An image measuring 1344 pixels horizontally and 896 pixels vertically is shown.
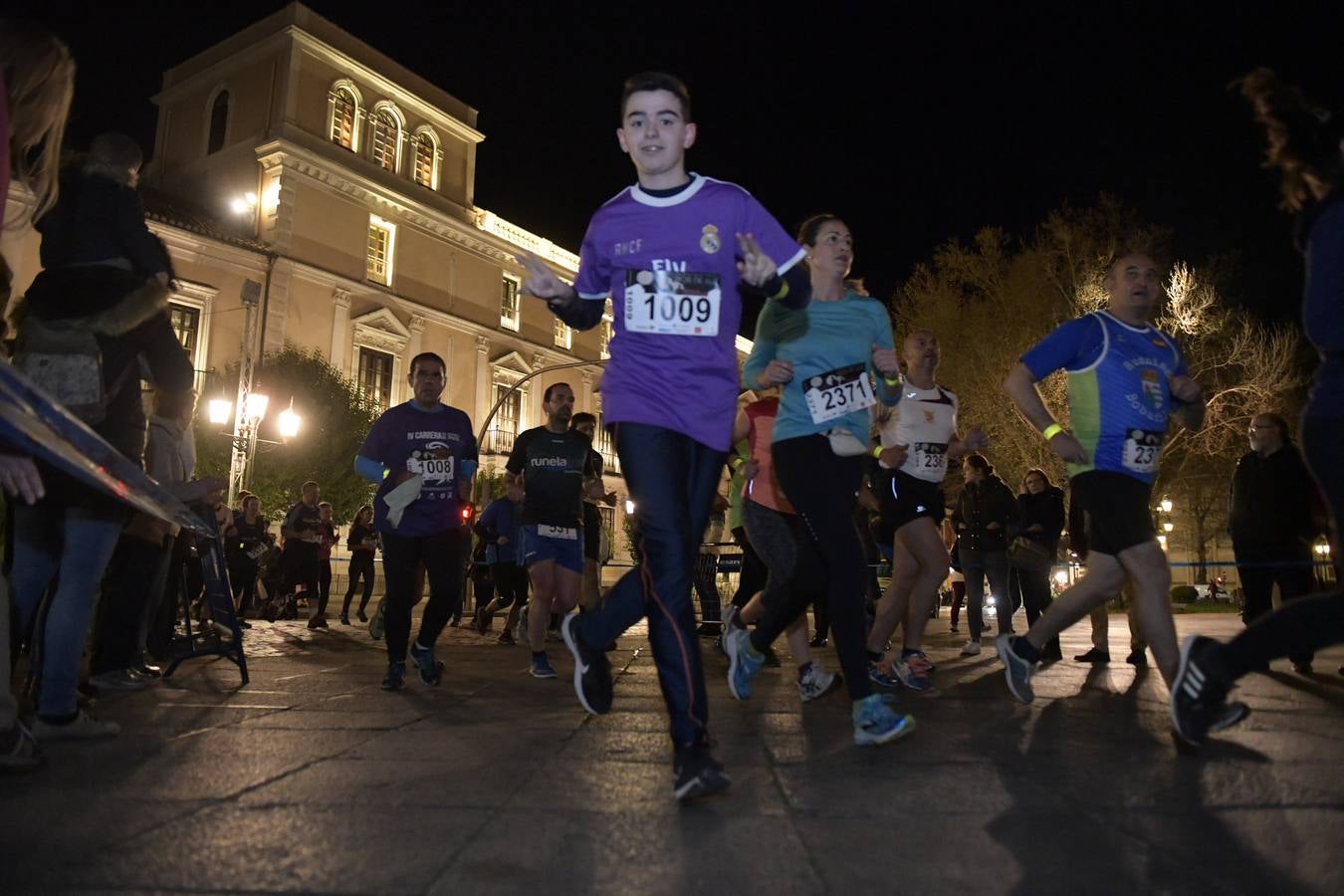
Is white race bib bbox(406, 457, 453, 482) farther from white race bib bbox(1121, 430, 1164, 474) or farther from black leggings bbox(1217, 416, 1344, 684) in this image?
black leggings bbox(1217, 416, 1344, 684)

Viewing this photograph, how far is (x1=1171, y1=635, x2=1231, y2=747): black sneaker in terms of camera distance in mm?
2973

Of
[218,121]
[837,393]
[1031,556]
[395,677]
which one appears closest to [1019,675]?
[837,393]

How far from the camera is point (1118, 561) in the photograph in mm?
4137

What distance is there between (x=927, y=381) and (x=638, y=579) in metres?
3.40

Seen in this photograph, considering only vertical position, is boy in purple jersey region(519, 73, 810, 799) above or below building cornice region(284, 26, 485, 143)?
below

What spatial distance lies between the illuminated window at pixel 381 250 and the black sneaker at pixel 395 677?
34947mm

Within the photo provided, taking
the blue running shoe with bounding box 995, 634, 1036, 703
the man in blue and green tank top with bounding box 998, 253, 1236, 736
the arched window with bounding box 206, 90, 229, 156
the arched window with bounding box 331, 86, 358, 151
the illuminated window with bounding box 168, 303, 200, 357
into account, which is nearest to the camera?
the man in blue and green tank top with bounding box 998, 253, 1236, 736

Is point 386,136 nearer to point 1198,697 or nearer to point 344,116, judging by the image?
point 344,116

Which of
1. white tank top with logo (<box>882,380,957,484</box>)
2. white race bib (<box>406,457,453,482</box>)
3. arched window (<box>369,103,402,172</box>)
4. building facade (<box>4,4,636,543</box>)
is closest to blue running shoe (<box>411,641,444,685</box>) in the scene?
white race bib (<box>406,457,453,482</box>)

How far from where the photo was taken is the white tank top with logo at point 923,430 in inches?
224

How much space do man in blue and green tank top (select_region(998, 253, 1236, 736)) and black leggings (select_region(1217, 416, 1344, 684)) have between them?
0.97m

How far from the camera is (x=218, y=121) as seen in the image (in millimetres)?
37125

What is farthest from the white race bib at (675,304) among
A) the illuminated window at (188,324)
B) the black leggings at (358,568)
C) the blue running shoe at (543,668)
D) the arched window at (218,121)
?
the arched window at (218,121)

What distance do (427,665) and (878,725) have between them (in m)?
3.13
